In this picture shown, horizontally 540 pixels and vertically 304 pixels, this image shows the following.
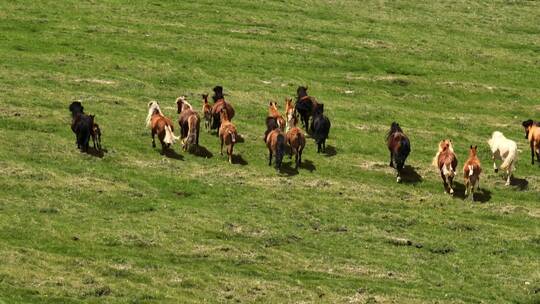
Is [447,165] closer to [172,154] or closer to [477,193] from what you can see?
[477,193]

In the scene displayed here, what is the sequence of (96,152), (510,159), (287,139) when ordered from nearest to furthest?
(287,139)
(510,159)
(96,152)

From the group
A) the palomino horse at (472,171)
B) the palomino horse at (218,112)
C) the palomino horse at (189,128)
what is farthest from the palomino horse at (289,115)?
the palomino horse at (472,171)

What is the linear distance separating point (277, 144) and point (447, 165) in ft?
21.9

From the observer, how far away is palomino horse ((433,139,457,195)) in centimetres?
3762

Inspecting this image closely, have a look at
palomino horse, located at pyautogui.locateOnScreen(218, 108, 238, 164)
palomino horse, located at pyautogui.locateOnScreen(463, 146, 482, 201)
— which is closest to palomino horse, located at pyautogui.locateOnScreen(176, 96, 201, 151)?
palomino horse, located at pyautogui.locateOnScreen(218, 108, 238, 164)

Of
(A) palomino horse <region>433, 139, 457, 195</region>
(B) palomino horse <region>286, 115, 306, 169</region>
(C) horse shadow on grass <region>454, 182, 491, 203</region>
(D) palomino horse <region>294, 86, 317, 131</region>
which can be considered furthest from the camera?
(D) palomino horse <region>294, 86, 317, 131</region>

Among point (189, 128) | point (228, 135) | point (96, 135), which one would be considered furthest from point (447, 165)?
point (96, 135)

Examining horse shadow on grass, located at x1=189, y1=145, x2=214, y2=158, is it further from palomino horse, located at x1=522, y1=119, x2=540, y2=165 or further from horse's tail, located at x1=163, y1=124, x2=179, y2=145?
palomino horse, located at x1=522, y1=119, x2=540, y2=165

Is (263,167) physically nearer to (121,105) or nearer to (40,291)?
(121,105)

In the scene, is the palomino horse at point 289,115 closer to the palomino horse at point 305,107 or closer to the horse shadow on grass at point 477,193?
the palomino horse at point 305,107

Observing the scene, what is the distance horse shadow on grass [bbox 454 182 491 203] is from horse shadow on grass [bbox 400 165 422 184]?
160cm

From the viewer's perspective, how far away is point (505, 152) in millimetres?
40188

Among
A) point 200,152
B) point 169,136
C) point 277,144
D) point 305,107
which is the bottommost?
point 200,152

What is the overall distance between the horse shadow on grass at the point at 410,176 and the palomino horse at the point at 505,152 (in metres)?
3.42
